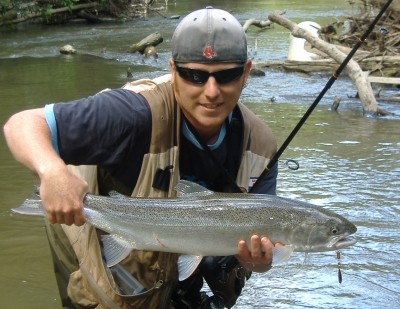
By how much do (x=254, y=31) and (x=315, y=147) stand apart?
1658cm

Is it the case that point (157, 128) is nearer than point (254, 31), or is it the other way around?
point (157, 128)

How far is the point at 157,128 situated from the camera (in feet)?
11.0

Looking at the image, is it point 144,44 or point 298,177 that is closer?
point 298,177

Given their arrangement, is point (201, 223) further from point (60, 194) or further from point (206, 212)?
point (60, 194)

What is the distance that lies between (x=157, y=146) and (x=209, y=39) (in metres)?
0.56

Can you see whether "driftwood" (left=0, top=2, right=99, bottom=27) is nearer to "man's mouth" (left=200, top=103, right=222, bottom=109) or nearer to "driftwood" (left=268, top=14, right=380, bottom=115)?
"driftwood" (left=268, top=14, right=380, bottom=115)

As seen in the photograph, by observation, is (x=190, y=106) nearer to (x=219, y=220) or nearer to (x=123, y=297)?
(x=219, y=220)

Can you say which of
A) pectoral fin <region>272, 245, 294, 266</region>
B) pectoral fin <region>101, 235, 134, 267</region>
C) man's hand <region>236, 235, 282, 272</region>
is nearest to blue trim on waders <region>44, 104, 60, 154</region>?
pectoral fin <region>101, 235, 134, 267</region>

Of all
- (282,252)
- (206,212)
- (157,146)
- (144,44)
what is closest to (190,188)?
(206,212)

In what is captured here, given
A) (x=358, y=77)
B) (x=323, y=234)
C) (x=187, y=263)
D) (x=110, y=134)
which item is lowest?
(x=358, y=77)

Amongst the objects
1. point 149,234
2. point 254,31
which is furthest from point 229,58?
point 254,31

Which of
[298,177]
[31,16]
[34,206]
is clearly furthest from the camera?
[31,16]

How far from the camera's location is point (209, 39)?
3.22 meters

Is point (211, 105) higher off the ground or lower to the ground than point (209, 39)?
lower
